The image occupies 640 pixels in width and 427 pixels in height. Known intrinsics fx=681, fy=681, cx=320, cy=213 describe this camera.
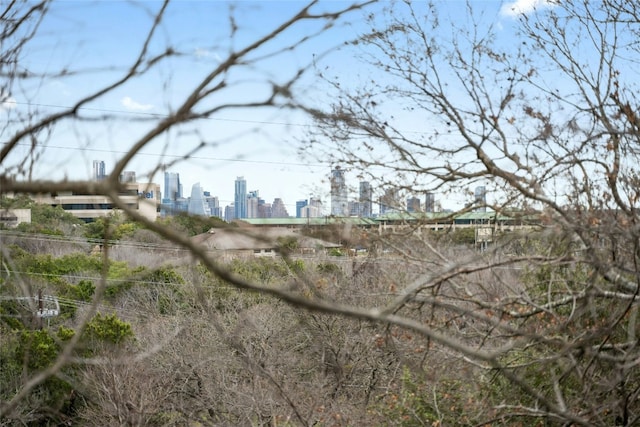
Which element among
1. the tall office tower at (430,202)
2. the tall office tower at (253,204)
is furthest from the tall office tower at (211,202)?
the tall office tower at (430,202)

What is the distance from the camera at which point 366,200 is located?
606 centimetres

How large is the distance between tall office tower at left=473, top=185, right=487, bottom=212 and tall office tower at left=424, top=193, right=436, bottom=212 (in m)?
0.36

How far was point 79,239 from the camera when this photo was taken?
59.1 feet

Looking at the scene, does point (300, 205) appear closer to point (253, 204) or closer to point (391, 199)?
point (391, 199)

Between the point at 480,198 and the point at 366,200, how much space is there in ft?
3.26

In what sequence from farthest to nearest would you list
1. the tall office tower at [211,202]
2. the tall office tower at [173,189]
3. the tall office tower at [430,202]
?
the tall office tower at [430,202] → the tall office tower at [211,202] → the tall office tower at [173,189]

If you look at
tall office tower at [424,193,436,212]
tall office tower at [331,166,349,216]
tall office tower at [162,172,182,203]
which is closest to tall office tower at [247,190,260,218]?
tall office tower at [331,166,349,216]

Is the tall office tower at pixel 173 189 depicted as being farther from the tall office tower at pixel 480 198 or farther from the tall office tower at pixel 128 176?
the tall office tower at pixel 480 198

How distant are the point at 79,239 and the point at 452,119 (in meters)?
14.3

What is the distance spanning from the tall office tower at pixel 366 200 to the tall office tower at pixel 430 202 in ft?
1.58

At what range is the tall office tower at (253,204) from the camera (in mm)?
4547

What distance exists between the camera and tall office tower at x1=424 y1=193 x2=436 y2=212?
5.95 m

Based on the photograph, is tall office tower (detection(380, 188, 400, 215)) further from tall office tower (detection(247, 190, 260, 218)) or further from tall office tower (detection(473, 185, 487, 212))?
tall office tower (detection(247, 190, 260, 218))

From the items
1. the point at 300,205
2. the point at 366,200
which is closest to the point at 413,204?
the point at 366,200
